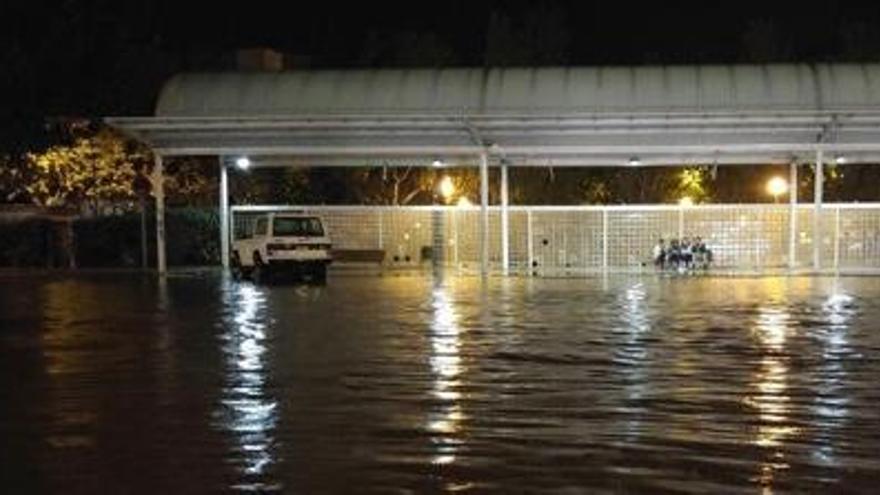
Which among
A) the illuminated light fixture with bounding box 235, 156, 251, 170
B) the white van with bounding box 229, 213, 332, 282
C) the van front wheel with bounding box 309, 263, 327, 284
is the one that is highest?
the illuminated light fixture with bounding box 235, 156, 251, 170

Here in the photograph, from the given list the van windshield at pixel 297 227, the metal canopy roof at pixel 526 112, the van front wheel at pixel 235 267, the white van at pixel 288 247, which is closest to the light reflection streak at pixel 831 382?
the metal canopy roof at pixel 526 112

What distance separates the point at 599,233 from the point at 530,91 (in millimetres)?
5507

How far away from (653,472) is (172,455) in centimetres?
365

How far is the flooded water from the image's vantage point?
999 centimetres

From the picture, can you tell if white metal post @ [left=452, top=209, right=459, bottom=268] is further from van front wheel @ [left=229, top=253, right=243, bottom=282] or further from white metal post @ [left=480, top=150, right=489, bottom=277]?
van front wheel @ [left=229, top=253, right=243, bottom=282]

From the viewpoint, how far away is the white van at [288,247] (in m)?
37.8

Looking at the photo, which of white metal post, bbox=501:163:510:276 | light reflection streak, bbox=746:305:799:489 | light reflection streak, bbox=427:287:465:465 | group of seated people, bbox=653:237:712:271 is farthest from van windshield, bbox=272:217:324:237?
light reflection streak, bbox=746:305:799:489

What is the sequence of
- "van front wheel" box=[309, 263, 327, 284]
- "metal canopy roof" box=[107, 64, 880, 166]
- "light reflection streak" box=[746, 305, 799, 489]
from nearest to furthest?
"light reflection streak" box=[746, 305, 799, 489], "metal canopy roof" box=[107, 64, 880, 166], "van front wheel" box=[309, 263, 327, 284]

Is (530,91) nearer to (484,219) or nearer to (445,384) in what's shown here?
(484,219)

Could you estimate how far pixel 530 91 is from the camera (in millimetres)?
37844

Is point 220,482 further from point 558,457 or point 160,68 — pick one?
point 160,68

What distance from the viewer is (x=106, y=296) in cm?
3117

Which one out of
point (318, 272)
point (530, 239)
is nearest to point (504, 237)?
point (530, 239)

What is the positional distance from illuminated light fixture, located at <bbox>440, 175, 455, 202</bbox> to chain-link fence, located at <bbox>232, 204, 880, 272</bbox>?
1305 cm
